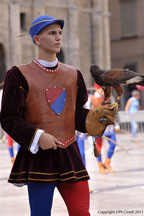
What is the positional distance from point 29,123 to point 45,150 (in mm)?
231

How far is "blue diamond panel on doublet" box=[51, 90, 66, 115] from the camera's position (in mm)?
4930

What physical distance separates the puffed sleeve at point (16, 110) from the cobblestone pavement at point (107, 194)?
3.18 m

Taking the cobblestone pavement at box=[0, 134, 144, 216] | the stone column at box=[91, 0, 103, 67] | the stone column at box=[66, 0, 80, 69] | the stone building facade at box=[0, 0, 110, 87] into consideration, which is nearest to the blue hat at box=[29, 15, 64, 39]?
the cobblestone pavement at box=[0, 134, 144, 216]

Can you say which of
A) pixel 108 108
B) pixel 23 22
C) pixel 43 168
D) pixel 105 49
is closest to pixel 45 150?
pixel 43 168

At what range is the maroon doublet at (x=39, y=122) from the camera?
15.7 feet

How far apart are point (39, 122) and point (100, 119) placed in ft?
1.50

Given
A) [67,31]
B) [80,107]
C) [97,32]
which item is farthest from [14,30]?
[80,107]

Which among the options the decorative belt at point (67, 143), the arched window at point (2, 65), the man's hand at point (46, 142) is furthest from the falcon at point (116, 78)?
the arched window at point (2, 65)

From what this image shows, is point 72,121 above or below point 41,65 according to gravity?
below

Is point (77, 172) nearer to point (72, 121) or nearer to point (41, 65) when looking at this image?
point (72, 121)

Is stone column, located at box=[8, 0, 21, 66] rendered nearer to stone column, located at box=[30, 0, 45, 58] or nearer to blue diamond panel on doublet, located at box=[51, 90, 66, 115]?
stone column, located at box=[30, 0, 45, 58]

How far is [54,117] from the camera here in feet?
16.1

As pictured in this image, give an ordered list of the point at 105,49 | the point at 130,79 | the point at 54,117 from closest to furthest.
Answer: the point at 130,79
the point at 54,117
the point at 105,49

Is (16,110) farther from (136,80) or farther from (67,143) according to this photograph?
(136,80)
